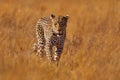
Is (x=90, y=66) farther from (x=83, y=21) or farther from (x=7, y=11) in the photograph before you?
(x=7, y=11)

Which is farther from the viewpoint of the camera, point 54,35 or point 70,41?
point 70,41

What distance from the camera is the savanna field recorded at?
30.5 ft

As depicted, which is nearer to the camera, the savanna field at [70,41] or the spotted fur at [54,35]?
the savanna field at [70,41]

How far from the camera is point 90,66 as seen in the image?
9820 millimetres

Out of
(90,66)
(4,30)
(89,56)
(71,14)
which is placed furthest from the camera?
(71,14)

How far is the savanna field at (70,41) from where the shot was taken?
929cm

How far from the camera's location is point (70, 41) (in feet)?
39.8

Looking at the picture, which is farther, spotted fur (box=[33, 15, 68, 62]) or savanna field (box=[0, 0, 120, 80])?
spotted fur (box=[33, 15, 68, 62])

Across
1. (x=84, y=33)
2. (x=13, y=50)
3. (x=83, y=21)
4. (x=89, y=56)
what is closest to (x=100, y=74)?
(x=89, y=56)

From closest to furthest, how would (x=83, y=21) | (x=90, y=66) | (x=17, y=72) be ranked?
1. (x=17, y=72)
2. (x=90, y=66)
3. (x=83, y=21)

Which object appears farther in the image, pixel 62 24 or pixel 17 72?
pixel 62 24

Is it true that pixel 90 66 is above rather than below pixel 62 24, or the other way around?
below

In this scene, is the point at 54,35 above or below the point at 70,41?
above

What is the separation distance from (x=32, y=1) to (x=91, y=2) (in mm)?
1618
